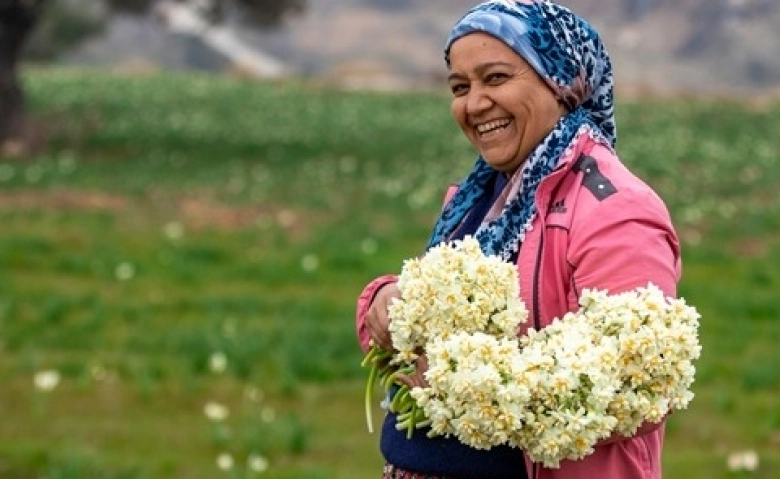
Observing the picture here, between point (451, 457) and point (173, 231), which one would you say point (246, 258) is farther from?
point (451, 457)

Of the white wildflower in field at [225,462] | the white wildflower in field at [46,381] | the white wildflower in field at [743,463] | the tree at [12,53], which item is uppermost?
the tree at [12,53]

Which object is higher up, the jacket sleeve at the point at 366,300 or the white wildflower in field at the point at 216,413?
the jacket sleeve at the point at 366,300

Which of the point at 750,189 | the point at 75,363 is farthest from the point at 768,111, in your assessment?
the point at 75,363

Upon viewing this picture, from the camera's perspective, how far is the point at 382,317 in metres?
2.90

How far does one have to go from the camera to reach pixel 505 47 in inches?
114

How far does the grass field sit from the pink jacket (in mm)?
3007

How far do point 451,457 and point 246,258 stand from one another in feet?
26.1

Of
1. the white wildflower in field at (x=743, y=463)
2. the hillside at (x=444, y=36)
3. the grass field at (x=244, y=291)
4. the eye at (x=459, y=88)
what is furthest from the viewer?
the hillside at (x=444, y=36)

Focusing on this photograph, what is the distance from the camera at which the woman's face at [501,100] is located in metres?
2.91

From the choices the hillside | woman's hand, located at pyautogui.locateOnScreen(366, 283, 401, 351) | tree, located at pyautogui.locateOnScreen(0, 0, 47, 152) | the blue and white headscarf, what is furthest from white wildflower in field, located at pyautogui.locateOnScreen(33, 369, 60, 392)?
the hillside

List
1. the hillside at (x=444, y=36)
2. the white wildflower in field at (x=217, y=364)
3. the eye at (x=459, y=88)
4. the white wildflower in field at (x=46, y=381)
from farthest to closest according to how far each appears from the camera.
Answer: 1. the hillside at (x=444, y=36)
2. the white wildflower in field at (x=217, y=364)
3. the white wildflower in field at (x=46, y=381)
4. the eye at (x=459, y=88)

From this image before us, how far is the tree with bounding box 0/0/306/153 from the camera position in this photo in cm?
1920

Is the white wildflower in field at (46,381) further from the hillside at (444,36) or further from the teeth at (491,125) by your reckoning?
the hillside at (444,36)

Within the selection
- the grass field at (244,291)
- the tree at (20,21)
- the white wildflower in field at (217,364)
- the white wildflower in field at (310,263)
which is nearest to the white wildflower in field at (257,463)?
the grass field at (244,291)
